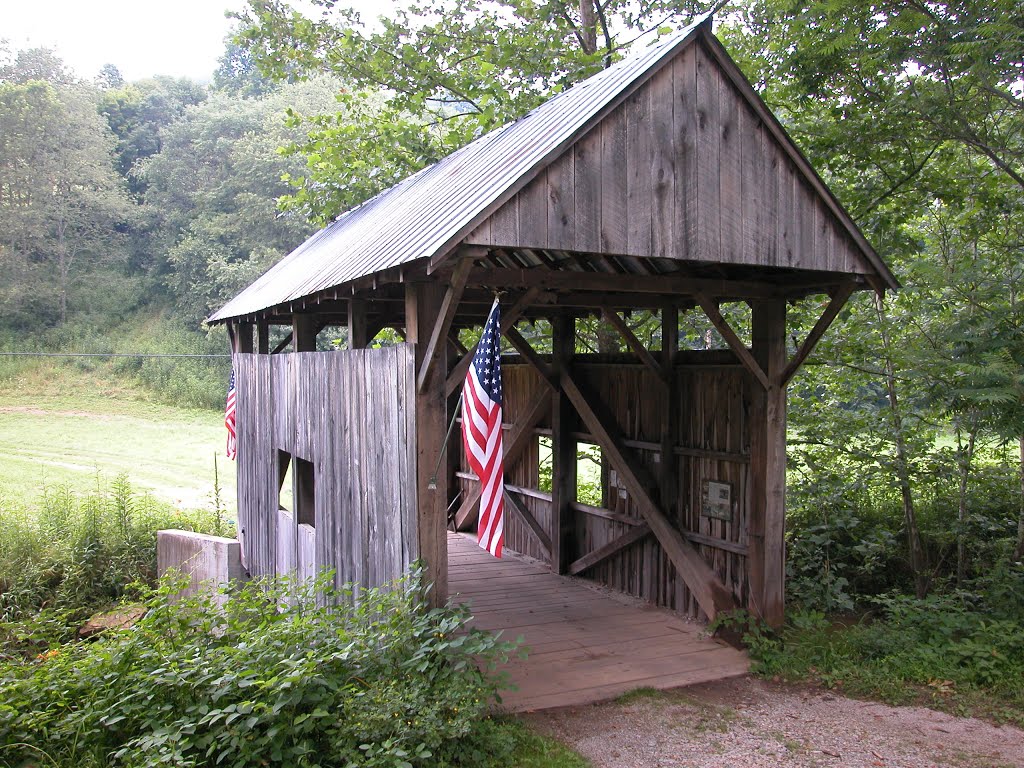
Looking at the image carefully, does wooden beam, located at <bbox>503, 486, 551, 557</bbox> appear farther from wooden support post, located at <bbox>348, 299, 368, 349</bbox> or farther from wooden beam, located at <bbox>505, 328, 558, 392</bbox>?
wooden support post, located at <bbox>348, 299, 368, 349</bbox>

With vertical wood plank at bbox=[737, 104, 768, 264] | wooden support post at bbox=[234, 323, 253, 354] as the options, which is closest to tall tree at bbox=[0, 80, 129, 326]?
wooden support post at bbox=[234, 323, 253, 354]

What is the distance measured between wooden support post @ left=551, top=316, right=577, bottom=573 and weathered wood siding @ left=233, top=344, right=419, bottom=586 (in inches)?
114

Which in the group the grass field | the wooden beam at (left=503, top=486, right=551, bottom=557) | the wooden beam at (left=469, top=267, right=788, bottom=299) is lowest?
the grass field

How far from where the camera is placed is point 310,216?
16.2 metres

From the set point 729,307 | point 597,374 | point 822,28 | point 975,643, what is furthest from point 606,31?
point 975,643

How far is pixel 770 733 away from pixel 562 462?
4.69 meters

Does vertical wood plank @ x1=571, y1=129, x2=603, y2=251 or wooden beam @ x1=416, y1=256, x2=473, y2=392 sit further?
vertical wood plank @ x1=571, y1=129, x2=603, y2=251

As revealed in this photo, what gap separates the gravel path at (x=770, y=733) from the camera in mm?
4883

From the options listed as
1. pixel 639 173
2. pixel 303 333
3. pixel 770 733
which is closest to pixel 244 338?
pixel 303 333

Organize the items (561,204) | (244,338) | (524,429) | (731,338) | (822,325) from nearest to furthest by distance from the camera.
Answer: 1. (561,204)
2. (731,338)
3. (822,325)
4. (524,429)
5. (244,338)

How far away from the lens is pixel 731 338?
21.7ft

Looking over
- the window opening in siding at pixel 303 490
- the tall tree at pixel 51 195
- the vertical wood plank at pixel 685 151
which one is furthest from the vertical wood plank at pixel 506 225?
the tall tree at pixel 51 195

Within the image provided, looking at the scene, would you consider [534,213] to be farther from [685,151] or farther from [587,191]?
[685,151]

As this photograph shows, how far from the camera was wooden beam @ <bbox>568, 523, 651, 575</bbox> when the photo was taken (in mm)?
8367
